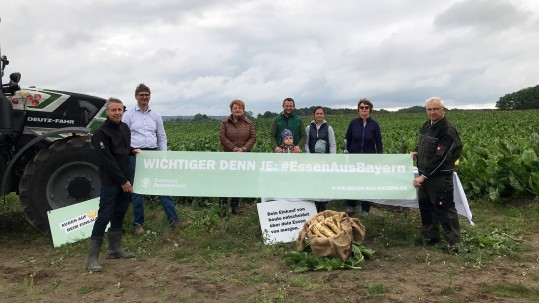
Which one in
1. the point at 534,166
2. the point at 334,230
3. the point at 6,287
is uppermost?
the point at 534,166

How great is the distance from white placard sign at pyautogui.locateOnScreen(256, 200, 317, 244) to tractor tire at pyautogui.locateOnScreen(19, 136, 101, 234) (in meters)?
2.46

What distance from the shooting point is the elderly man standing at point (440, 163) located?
19.5 feet

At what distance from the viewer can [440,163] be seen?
19.5 feet

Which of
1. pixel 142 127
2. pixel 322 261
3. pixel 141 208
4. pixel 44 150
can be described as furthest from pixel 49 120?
pixel 322 261

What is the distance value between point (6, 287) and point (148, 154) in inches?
95.9

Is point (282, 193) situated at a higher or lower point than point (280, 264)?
higher

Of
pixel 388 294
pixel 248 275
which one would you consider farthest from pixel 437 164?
pixel 248 275

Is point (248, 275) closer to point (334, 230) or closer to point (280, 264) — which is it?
point (280, 264)

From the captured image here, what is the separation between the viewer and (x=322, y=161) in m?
6.86

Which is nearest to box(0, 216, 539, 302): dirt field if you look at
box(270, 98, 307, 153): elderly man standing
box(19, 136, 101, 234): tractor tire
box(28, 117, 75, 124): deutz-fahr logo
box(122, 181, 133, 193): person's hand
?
box(19, 136, 101, 234): tractor tire

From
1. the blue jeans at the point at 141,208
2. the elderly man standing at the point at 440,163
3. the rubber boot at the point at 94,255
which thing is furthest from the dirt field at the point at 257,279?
the blue jeans at the point at 141,208

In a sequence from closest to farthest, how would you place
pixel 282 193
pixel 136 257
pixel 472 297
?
1. pixel 472 297
2. pixel 136 257
3. pixel 282 193

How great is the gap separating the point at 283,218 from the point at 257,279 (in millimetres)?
1598

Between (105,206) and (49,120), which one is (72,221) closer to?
(105,206)
